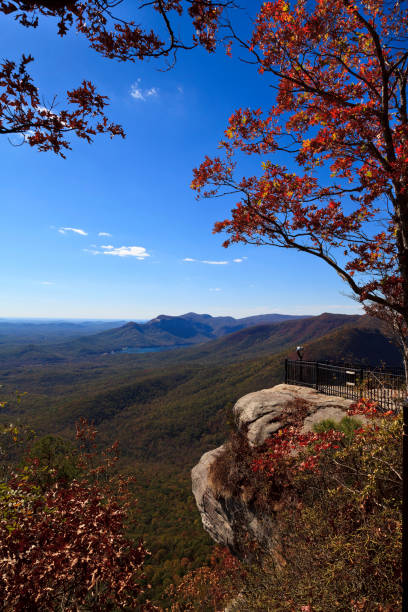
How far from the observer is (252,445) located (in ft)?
35.2

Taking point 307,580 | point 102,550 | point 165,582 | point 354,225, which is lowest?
point 165,582

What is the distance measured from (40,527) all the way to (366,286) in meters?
7.38

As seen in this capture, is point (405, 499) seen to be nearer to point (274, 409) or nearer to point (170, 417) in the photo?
point (274, 409)

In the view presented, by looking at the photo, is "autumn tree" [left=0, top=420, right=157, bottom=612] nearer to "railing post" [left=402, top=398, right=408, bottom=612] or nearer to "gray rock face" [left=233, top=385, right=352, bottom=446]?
"railing post" [left=402, top=398, right=408, bottom=612]

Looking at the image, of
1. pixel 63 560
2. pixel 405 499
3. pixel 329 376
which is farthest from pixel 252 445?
pixel 405 499

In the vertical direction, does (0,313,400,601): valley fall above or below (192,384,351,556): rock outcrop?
below

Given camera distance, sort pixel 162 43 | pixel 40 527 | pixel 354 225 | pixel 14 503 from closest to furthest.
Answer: pixel 162 43, pixel 14 503, pixel 40 527, pixel 354 225

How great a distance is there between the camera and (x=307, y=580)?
4.54m

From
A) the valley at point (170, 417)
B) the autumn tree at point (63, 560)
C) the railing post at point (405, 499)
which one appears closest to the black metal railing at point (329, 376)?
the railing post at point (405, 499)

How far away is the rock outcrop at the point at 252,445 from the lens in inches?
391

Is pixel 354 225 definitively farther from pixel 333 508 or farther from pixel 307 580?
pixel 307 580

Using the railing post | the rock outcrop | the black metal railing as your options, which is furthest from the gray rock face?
the railing post

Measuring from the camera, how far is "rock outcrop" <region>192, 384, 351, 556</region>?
9.92 m

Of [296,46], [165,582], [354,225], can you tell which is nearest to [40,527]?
[354,225]
